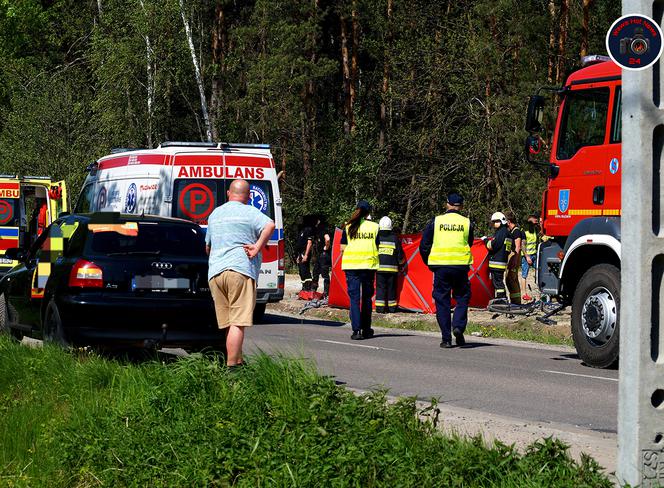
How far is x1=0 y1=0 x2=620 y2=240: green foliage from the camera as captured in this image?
3716 centimetres

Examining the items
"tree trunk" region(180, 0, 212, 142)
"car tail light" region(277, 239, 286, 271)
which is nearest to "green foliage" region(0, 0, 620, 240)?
"tree trunk" region(180, 0, 212, 142)

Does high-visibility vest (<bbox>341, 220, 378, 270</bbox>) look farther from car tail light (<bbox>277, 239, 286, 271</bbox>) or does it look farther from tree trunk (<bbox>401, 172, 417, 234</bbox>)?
tree trunk (<bbox>401, 172, 417, 234</bbox>)

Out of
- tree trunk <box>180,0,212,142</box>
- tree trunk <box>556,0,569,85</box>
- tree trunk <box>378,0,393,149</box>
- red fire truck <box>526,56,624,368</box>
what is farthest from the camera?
tree trunk <box>180,0,212,142</box>

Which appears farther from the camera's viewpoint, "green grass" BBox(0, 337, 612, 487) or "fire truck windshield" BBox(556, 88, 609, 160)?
"fire truck windshield" BBox(556, 88, 609, 160)

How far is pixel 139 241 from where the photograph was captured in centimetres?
1203

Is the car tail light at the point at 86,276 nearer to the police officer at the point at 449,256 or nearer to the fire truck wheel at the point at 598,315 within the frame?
the police officer at the point at 449,256

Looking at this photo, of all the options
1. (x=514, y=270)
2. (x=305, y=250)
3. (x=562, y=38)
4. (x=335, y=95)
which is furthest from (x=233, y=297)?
(x=335, y=95)

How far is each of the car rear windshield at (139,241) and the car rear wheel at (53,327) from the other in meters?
0.72

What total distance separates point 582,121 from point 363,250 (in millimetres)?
4035

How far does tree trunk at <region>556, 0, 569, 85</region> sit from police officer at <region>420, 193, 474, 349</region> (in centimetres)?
1998

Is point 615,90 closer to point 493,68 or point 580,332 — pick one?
point 580,332

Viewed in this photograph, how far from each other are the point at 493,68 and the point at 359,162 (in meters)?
5.11

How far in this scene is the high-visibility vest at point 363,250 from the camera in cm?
1641

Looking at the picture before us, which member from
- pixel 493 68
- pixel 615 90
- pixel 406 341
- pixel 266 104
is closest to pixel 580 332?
pixel 615 90
